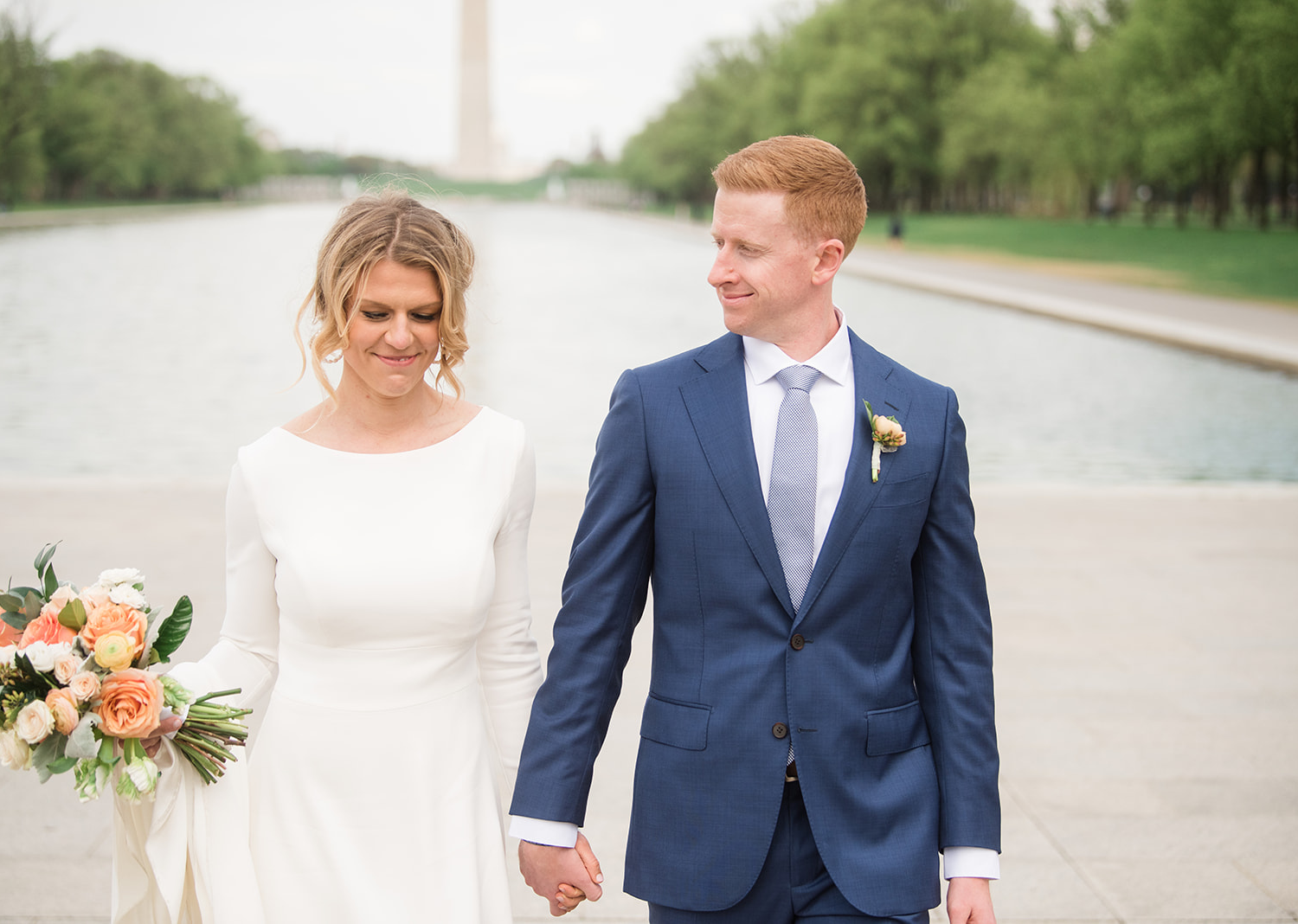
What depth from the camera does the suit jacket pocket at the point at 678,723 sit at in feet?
8.08

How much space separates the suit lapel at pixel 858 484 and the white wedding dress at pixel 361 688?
71 cm

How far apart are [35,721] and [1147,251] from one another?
4541 cm

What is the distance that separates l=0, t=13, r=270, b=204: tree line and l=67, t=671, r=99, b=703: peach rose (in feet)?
243

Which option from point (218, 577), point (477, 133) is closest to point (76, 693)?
point (218, 577)

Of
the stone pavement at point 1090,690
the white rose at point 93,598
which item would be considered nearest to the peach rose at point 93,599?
the white rose at point 93,598

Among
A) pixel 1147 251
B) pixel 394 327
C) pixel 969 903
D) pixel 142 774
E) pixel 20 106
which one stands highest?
pixel 20 106

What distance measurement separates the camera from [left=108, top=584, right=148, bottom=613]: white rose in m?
2.44

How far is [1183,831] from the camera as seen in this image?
4.59m

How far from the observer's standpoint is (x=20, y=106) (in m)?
71.8

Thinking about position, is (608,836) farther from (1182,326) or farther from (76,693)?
(1182,326)

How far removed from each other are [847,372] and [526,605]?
2.82 feet

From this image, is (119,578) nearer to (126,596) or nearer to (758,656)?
(126,596)

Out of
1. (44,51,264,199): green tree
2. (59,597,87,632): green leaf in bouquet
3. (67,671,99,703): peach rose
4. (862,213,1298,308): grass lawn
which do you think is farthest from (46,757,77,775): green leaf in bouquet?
(44,51,264,199): green tree

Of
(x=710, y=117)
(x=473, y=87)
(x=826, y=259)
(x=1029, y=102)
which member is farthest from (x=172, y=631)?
(x=710, y=117)
